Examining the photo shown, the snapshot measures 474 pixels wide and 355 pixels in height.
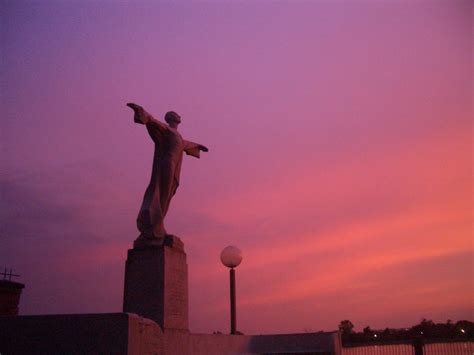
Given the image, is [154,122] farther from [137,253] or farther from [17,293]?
[17,293]

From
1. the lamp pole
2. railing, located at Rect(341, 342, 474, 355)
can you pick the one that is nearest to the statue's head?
the lamp pole

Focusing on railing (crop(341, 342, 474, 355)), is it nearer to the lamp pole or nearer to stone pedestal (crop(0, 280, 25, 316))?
the lamp pole

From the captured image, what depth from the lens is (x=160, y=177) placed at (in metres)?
11.2

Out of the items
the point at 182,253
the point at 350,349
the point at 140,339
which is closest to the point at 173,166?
the point at 182,253

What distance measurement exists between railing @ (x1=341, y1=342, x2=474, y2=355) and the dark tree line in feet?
0.58

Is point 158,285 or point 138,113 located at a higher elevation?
point 138,113

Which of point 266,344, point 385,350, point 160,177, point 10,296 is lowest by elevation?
point 385,350

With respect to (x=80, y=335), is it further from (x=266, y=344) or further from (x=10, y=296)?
(x=10, y=296)

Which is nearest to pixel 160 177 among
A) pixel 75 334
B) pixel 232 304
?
pixel 232 304

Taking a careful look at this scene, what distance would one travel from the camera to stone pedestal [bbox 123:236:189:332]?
1005 centimetres

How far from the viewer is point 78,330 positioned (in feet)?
23.7

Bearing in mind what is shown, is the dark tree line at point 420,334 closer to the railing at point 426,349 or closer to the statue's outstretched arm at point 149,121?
the railing at point 426,349

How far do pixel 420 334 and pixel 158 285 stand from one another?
390 inches

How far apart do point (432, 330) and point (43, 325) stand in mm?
15947
